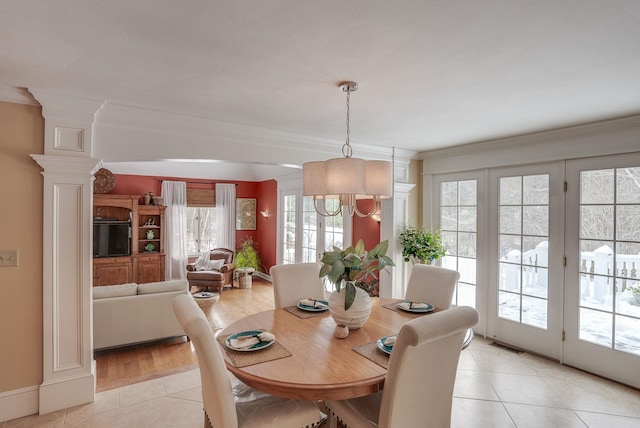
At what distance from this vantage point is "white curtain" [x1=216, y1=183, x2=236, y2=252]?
8055mm

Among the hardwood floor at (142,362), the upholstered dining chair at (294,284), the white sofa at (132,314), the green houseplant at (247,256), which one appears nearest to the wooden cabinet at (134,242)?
the green houseplant at (247,256)

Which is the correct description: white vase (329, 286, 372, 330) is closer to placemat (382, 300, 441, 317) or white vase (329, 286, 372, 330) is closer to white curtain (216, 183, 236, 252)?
placemat (382, 300, 441, 317)

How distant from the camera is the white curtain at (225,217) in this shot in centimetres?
805

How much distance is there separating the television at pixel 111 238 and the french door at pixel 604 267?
701cm

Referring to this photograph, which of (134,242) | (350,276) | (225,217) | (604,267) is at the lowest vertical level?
(134,242)

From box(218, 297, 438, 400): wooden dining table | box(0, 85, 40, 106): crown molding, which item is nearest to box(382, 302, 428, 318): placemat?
box(218, 297, 438, 400): wooden dining table

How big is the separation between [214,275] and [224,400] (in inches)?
201

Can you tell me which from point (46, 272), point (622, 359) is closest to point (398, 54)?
point (46, 272)

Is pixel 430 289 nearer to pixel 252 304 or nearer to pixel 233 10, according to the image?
pixel 233 10

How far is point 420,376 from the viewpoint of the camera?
5.09ft

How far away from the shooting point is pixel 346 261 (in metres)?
2.01

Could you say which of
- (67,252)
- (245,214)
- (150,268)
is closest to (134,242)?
(150,268)

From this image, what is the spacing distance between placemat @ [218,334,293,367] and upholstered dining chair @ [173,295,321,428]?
11cm

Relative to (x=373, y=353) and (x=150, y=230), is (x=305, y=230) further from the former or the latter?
(x=373, y=353)
